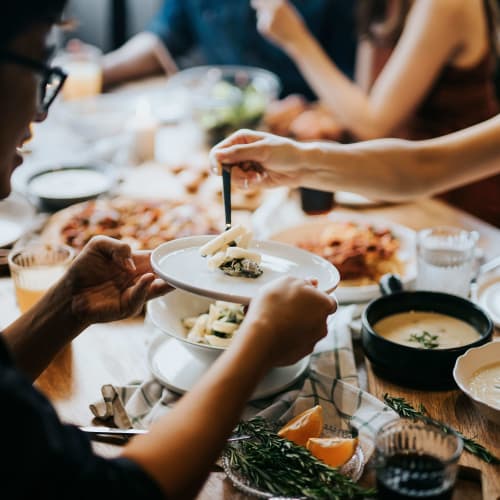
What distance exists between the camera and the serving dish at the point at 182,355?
1.46m

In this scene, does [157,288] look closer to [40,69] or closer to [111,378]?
[111,378]

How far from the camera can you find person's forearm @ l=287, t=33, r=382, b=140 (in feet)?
10.2

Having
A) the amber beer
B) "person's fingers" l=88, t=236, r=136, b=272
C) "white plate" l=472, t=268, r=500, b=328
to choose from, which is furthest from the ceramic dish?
the amber beer

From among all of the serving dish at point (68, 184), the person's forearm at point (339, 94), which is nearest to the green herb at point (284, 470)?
the serving dish at point (68, 184)

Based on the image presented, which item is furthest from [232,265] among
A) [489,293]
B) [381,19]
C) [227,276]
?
[381,19]

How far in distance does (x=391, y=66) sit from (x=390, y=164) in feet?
4.09

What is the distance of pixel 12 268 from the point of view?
1.76m

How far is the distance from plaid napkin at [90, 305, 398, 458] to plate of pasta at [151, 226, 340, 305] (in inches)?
9.4

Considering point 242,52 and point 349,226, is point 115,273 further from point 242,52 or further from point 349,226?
point 242,52

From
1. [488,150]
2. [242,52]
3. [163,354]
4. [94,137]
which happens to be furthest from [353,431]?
[242,52]

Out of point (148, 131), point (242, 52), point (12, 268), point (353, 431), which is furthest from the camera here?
point (242, 52)

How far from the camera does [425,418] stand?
123 centimetres

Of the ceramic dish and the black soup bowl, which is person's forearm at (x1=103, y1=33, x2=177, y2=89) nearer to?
the black soup bowl

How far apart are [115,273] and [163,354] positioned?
21cm
